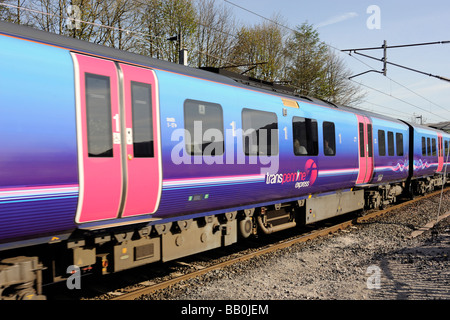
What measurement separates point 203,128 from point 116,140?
1.68 m

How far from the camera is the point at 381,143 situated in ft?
41.9

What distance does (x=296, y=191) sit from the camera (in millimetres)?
8750

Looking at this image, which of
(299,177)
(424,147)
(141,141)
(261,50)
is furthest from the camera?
(261,50)

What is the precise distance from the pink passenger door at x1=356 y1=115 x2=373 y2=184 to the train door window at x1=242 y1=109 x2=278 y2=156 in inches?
177

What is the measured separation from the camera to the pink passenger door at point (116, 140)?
15.0 ft

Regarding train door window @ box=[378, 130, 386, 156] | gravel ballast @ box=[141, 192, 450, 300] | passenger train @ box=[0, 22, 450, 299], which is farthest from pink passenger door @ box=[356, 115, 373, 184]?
passenger train @ box=[0, 22, 450, 299]

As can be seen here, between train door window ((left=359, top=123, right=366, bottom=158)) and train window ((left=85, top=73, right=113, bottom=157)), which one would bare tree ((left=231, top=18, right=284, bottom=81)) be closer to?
train door window ((left=359, top=123, right=366, bottom=158))

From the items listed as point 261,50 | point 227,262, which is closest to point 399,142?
point 227,262

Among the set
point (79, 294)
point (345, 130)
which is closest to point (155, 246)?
point (79, 294)

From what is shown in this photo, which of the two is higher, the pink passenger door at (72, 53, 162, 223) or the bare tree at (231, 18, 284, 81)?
the bare tree at (231, 18, 284, 81)

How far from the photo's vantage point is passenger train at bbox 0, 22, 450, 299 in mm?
4035

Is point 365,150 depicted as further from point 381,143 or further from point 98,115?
point 98,115
